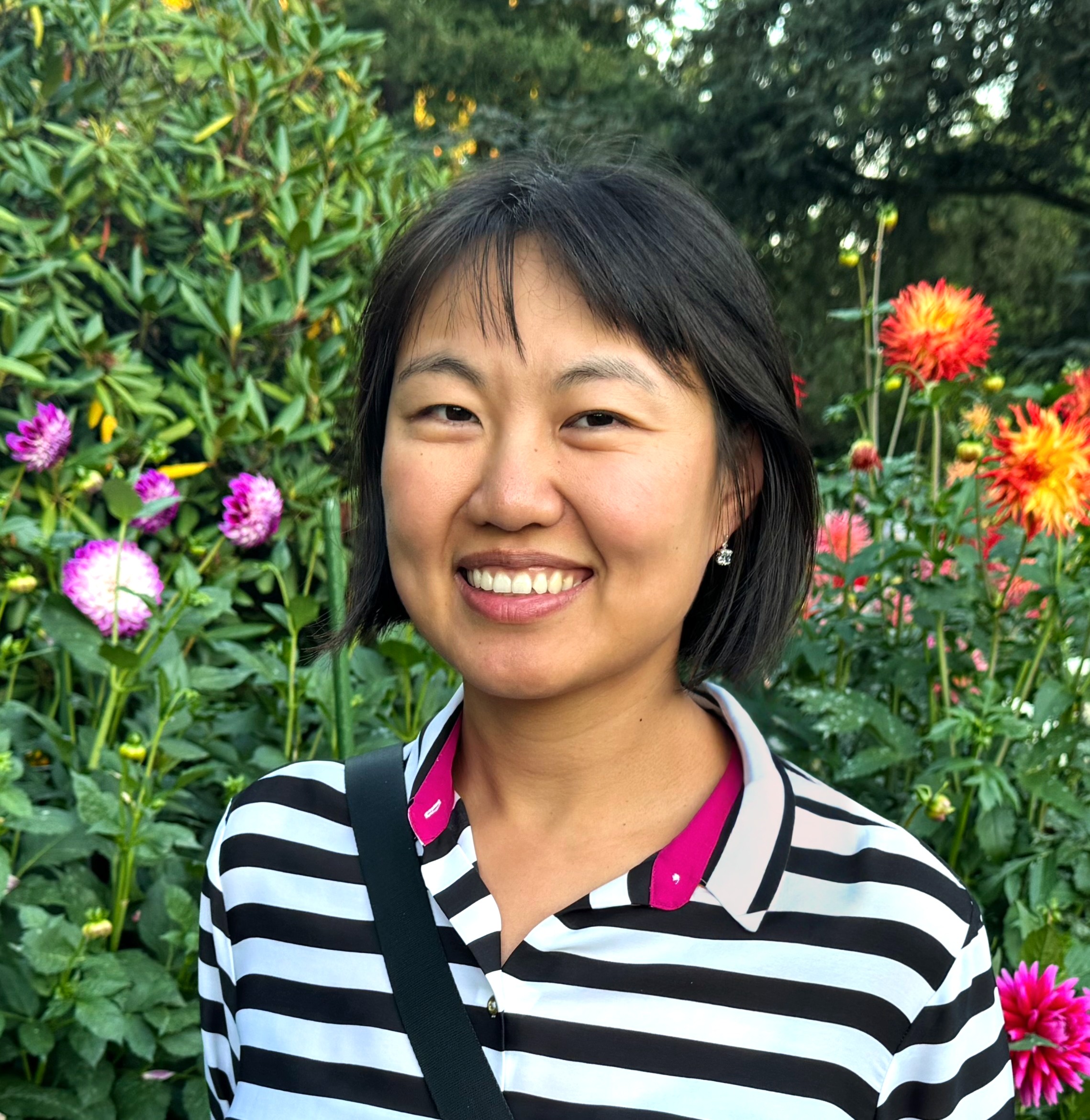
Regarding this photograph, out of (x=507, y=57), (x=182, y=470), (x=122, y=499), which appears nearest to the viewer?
(x=122, y=499)

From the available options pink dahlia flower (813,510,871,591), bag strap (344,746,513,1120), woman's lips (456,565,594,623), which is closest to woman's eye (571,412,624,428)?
woman's lips (456,565,594,623)

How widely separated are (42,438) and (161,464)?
52 centimetres

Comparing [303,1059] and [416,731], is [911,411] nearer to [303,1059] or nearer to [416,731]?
[416,731]

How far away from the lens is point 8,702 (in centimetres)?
191

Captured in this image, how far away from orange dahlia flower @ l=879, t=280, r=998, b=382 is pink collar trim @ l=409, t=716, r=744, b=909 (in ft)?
2.98

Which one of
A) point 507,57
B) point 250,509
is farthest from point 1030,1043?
point 507,57

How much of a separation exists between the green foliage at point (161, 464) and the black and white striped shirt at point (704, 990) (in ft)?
1.70

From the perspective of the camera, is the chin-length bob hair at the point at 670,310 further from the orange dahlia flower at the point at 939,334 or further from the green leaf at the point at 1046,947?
the orange dahlia flower at the point at 939,334

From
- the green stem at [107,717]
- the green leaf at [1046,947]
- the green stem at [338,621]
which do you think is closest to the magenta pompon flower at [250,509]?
the green stem at [338,621]

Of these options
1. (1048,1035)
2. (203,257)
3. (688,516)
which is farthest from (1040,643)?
(203,257)

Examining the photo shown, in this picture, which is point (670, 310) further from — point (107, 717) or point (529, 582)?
point (107, 717)

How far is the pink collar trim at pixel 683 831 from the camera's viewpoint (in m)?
1.13

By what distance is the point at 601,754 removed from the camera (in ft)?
4.02

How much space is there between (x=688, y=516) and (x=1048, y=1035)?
0.77 metres
